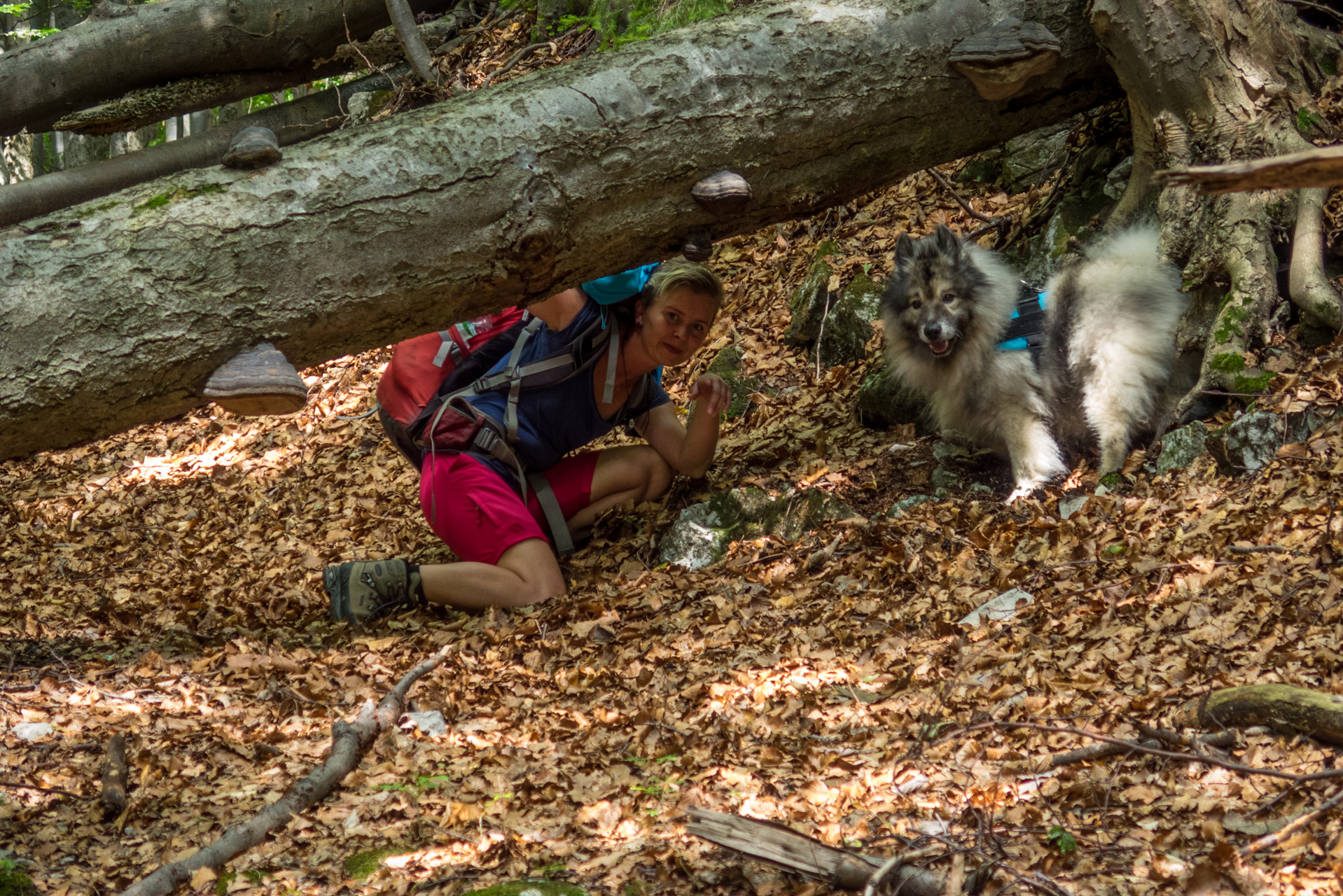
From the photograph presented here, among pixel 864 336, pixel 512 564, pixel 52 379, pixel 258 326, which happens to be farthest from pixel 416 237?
pixel 864 336

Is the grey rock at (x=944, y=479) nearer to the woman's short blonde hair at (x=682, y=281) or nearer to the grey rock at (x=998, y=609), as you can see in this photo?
the grey rock at (x=998, y=609)

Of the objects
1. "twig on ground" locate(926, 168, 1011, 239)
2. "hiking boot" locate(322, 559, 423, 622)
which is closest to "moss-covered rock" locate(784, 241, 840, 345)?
"twig on ground" locate(926, 168, 1011, 239)

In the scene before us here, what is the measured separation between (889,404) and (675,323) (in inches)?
70.7

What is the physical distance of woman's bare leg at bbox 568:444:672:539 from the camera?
18.9 feet

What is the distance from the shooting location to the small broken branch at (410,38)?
26.4 feet

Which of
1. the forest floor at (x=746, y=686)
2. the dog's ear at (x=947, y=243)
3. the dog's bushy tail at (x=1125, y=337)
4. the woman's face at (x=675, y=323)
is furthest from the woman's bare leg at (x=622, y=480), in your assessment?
the dog's bushy tail at (x=1125, y=337)

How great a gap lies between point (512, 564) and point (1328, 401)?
3.96 metres

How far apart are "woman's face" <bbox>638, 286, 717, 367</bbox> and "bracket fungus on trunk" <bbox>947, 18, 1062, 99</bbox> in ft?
5.80

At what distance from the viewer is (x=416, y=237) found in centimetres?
408

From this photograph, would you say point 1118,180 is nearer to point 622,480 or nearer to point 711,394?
point 711,394

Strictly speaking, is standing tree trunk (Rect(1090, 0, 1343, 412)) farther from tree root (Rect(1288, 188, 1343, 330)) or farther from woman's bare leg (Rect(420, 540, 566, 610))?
woman's bare leg (Rect(420, 540, 566, 610))

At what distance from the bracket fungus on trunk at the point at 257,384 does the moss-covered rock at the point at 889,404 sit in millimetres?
3658

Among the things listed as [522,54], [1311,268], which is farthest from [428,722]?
[522,54]

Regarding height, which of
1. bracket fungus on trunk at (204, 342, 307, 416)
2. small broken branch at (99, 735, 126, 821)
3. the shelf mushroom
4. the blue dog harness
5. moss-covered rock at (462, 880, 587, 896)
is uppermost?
the shelf mushroom
